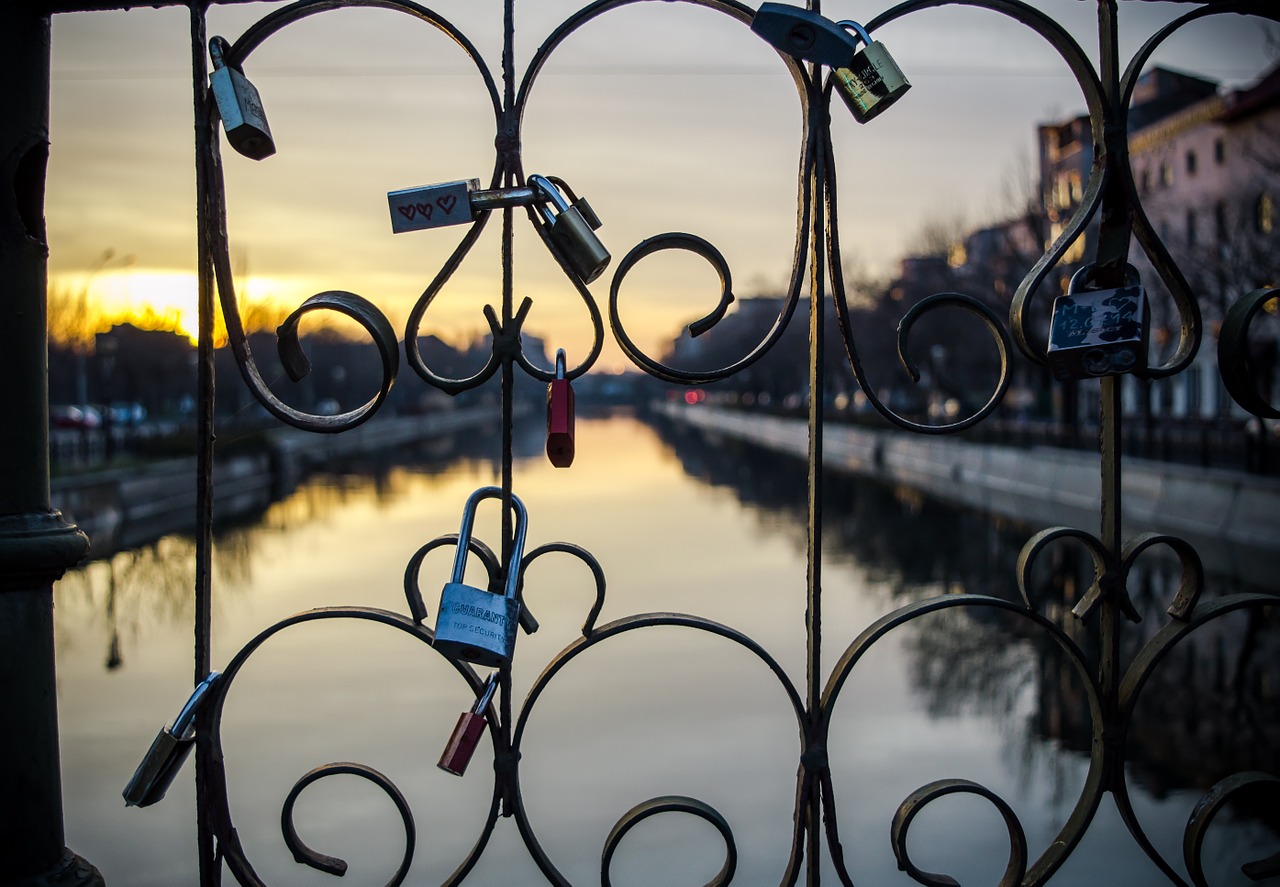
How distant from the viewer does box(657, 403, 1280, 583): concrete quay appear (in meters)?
15.0

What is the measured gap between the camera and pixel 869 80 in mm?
1809

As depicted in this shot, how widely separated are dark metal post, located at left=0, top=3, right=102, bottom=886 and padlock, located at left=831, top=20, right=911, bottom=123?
1234 mm

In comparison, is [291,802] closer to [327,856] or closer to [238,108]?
[327,856]

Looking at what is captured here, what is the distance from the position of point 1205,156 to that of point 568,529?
35074 mm

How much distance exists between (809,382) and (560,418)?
38cm

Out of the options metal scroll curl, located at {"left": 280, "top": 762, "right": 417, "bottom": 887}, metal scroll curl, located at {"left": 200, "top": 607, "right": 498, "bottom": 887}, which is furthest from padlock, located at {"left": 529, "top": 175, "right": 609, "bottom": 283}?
metal scroll curl, located at {"left": 280, "top": 762, "right": 417, "bottom": 887}

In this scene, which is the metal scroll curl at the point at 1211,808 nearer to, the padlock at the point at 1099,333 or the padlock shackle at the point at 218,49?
the padlock at the point at 1099,333

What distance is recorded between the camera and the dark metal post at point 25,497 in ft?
5.89

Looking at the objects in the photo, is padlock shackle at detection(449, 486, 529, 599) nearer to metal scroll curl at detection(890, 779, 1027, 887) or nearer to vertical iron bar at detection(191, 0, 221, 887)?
vertical iron bar at detection(191, 0, 221, 887)

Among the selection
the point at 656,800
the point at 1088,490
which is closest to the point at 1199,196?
the point at 1088,490

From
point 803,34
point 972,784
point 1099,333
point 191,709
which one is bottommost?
point 972,784

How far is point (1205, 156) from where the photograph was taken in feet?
143

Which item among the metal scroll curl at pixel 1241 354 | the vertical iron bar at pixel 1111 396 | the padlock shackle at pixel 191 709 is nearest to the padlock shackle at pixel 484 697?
the padlock shackle at pixel 191 709

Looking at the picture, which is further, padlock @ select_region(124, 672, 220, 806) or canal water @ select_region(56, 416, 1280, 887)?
canal water @ select_region(56, 416, 1280, 887)
